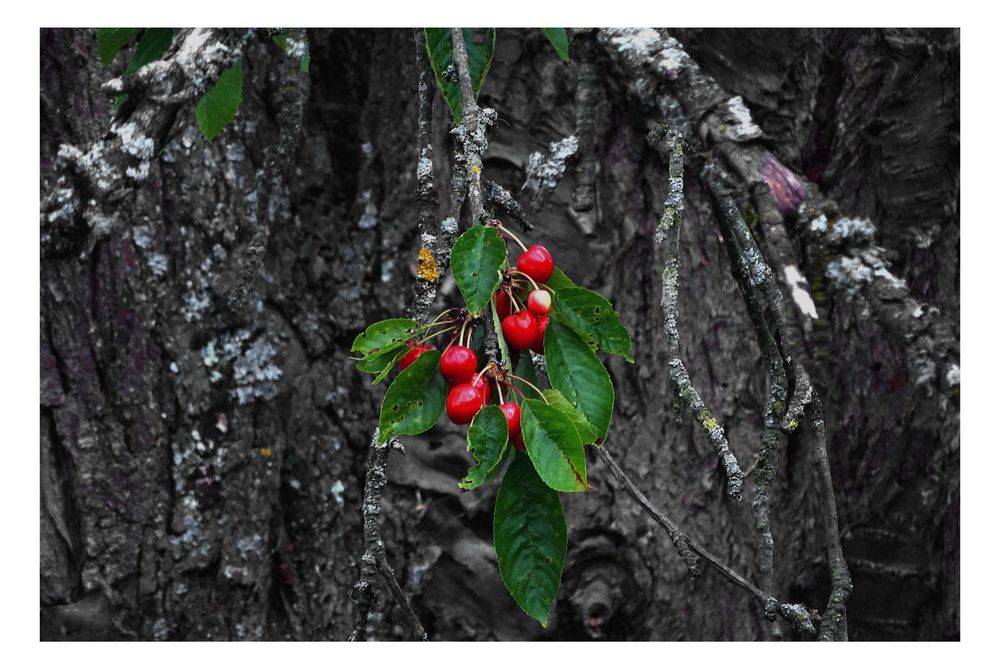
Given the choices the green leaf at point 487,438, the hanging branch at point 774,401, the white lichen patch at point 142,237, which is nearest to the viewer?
the green leaf at point 487,438

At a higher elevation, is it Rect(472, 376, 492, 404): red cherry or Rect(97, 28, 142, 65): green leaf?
Rect(97, 28, 142, 65): green leaf

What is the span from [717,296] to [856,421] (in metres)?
0.24

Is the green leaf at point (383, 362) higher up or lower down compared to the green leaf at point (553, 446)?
higher up

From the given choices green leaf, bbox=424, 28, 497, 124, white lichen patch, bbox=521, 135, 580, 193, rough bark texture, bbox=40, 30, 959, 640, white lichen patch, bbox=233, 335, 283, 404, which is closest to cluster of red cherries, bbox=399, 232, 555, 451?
green leaf, bbox=424, 28, 497, 124

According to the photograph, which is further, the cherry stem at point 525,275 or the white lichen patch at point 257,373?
the white lichen patch at point 257,373

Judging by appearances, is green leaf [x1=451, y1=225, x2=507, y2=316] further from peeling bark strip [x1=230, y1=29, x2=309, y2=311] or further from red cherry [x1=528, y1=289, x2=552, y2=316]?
peeling bark strip [x1=230, y1=29, x2=309, y2=311]

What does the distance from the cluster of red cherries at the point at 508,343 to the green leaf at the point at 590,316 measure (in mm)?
11

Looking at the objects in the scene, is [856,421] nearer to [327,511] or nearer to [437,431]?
[437,431]

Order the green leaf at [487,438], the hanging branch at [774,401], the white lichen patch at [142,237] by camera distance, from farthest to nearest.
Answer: the white lichen patch at [142,237] → the hanging branch at [774,401] → the green leaf at [487,438]

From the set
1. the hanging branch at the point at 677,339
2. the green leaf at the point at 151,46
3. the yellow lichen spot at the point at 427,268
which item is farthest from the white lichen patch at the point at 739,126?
the green leaf at the point at 151,46

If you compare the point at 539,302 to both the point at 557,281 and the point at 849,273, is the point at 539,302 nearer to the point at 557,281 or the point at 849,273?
the point at 557,281

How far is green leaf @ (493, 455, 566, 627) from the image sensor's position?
47 cm

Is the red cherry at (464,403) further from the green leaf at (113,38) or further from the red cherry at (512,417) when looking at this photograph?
the green leaf at (113,38)

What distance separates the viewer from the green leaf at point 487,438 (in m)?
0.43
